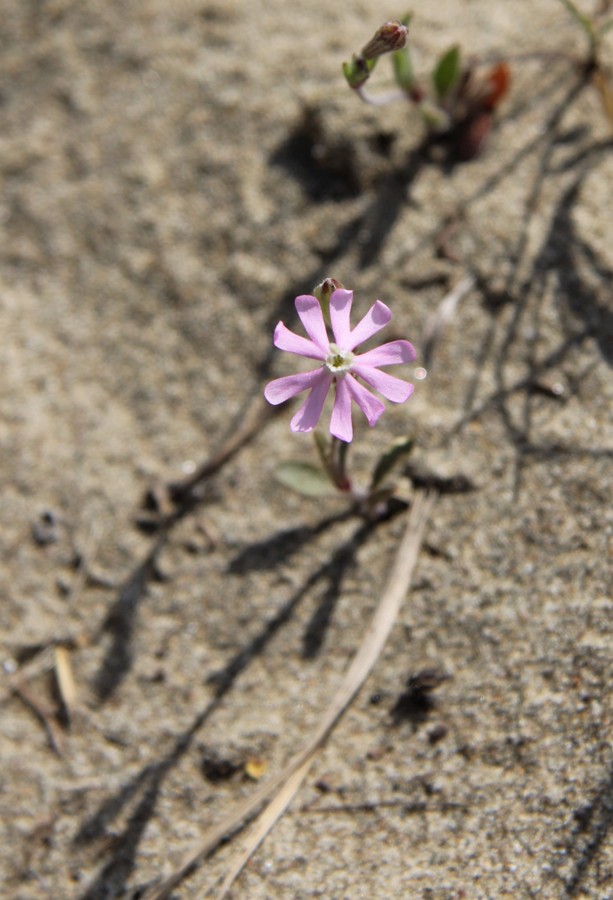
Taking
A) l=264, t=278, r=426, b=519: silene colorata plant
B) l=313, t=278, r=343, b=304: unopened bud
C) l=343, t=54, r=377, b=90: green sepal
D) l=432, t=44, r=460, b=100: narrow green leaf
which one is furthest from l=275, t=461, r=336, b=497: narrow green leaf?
l=432, t=44, r=460, b=100: narrow green leaf

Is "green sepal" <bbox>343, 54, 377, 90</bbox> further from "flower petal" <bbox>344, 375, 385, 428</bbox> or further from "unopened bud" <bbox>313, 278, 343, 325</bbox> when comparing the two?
"flower petal" <bbox>344, 375, 385, 428</bbox>

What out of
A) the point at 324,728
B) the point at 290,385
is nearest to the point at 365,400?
the point at 290,385

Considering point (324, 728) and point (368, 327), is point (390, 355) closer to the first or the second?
point (368, 327)

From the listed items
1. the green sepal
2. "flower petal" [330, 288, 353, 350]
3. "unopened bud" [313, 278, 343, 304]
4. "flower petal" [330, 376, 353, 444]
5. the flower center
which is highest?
the green sepal

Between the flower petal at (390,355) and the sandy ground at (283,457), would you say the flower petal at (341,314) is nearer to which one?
the flower petal at (390,355)

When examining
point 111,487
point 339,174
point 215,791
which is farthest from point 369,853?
point 339,174

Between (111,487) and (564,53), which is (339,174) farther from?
(111,487)

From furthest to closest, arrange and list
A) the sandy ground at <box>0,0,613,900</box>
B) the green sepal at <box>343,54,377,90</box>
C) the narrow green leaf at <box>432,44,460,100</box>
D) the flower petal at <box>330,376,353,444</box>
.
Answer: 1. the narrow green leaf at <box>432,44,460,100</box>
2. the green sepal at <box>343,54,377,90</box>
3. the sandy ground at <box>0,0,613,900</box>
4. the flower petal at <box>330,376,353,444</box>
